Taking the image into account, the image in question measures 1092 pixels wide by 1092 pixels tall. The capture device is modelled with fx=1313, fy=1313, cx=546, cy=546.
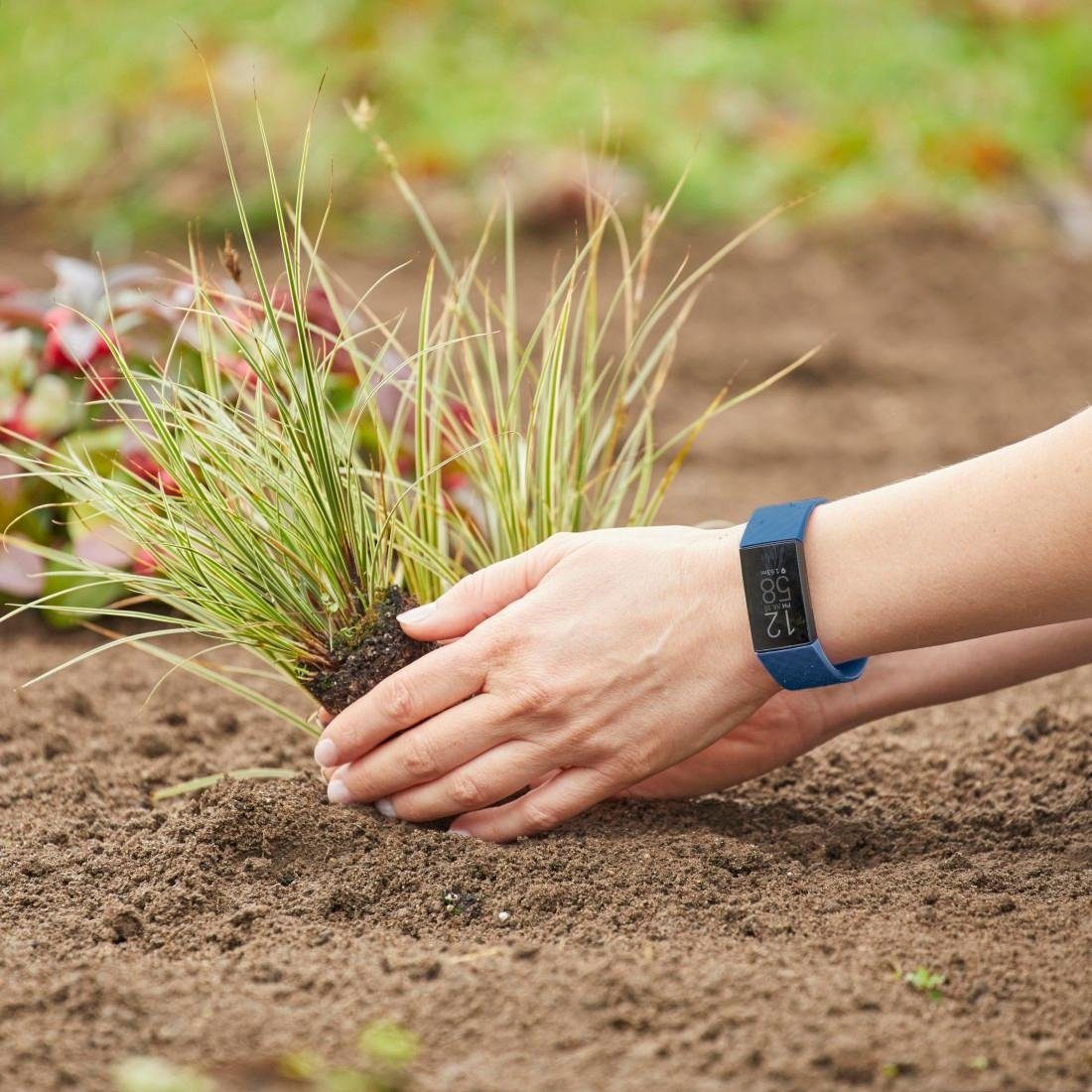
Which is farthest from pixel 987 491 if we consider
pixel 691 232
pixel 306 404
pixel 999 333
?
pixel 691 232

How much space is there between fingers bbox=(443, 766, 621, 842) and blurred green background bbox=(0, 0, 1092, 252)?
370cm

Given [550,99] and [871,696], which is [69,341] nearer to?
[871,696]

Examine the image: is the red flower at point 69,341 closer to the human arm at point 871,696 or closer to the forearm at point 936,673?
the human arm at point 871,696

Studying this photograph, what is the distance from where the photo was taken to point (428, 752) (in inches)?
55.1

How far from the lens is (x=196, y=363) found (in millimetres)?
2084

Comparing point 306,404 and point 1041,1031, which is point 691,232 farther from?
point 1041,1031

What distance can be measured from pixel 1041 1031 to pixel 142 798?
1.07 metres

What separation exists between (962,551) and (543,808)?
1.72 ft

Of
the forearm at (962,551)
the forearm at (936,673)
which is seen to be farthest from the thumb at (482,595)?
the forearm at (936,673)

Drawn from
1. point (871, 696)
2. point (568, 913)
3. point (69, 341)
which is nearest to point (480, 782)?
point (568, 913)

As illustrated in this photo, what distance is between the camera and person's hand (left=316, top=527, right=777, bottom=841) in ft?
4.35

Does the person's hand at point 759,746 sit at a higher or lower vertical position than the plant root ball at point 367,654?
lower

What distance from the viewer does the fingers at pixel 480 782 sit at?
1394 millimetres

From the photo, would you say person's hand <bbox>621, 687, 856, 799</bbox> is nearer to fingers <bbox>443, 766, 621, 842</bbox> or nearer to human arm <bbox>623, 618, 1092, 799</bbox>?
human arm <bbox>623, 618, 1092, 799</bbox>
